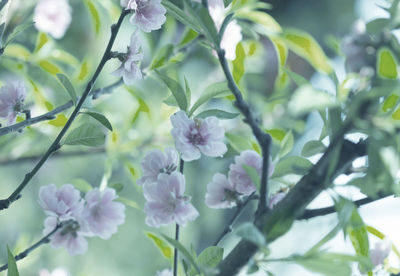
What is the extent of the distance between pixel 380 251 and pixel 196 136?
25 cm

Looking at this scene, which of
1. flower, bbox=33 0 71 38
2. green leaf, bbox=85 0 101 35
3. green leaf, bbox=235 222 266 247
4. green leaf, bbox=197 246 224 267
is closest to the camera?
green leaf, bbox=235 222 266 247

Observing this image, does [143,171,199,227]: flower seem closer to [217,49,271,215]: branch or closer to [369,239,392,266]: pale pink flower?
[217,49,271,215]: branch

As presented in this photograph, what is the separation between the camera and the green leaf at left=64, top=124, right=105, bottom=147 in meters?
0.47

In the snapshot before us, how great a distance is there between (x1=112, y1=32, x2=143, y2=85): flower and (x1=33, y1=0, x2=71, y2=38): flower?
49 cm

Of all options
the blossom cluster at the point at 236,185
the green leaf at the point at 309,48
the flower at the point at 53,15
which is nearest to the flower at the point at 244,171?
the blossom cluster at the point at 236,185

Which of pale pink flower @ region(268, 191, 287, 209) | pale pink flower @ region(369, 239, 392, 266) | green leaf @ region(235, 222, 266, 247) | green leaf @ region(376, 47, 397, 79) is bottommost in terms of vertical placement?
pale pink flower @ region(369, 239, 392, 266)

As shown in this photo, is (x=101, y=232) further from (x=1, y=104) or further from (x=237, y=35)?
(x=237, y=35)

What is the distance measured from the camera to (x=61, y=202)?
0.49m

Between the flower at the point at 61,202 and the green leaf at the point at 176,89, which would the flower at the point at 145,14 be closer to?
the green leaf at the point at 176,89

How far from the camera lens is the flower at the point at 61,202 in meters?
0.49

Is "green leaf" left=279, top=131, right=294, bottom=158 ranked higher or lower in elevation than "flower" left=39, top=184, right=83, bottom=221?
higher

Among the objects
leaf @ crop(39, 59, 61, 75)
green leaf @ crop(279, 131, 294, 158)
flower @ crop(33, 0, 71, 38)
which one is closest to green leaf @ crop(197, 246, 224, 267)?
green leaf @ crop(279, 131, 294, 158)

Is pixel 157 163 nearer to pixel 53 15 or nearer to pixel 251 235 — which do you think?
pixel 251 235

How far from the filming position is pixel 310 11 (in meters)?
2.58
